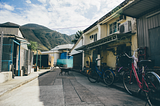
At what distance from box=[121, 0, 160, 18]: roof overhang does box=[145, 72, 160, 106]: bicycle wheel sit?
3712 mm

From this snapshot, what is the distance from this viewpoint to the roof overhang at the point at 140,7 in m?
5.63

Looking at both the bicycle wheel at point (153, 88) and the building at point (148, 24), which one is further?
the building at point (148, 24)

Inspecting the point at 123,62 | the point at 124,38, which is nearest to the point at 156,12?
the point at 124,38

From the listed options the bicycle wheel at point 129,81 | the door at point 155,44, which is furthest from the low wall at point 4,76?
the door at point 155,44

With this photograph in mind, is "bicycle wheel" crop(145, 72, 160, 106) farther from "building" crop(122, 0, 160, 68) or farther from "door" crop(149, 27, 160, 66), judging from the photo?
"door" crop(149, 27, 160, 66)

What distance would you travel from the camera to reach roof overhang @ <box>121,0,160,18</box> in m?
5.63

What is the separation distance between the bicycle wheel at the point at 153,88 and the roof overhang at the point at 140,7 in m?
3.71

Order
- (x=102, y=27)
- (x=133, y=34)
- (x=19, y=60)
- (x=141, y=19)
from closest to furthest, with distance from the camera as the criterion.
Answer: (x=141, y=19), (x=133, y=34), (x=19, y=60), (x=102, y=27)

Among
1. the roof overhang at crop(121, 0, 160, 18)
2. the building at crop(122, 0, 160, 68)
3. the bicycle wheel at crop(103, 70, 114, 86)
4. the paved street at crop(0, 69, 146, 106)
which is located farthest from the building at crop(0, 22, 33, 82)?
the building at crop(122, 0, 160, 68)

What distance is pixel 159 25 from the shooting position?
5.85m

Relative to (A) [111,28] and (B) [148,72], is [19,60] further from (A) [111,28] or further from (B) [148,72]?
(B) [148,72]

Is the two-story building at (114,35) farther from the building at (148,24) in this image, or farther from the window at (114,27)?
the building at (148,24)

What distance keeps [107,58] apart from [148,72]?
27.5 ft

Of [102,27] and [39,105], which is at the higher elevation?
[102,27]
